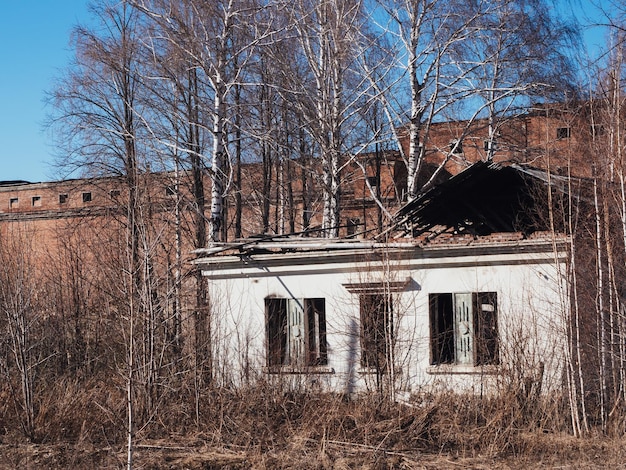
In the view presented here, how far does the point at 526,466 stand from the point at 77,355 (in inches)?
473

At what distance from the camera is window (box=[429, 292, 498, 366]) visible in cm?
1394

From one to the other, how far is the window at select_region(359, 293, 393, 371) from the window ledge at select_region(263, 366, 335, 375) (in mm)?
805

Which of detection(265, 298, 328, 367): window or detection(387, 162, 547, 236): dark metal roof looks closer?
detection(387, 162, 547, 236): dark metal roof

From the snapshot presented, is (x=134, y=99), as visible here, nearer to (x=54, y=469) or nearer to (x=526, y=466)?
(x=54, y=469)

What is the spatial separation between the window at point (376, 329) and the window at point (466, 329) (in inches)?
35.5

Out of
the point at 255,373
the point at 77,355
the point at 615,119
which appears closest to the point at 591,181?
the point at 615,119

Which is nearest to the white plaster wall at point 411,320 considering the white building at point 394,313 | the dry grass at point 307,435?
the white building at point 394,313

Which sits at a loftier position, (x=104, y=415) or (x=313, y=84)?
(x=313, y=84)

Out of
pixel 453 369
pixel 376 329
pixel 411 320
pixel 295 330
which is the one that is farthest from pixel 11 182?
pixel 453 369

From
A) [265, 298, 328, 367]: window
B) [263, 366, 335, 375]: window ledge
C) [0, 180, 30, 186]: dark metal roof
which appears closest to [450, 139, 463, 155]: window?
A: [265, 298, 328, 367]: window

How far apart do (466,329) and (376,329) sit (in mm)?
1667

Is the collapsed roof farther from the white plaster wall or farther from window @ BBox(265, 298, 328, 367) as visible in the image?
window @ BBox(265, 298, 328, 367)

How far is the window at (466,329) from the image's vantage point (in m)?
13.9

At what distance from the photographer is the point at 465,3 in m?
18.7
